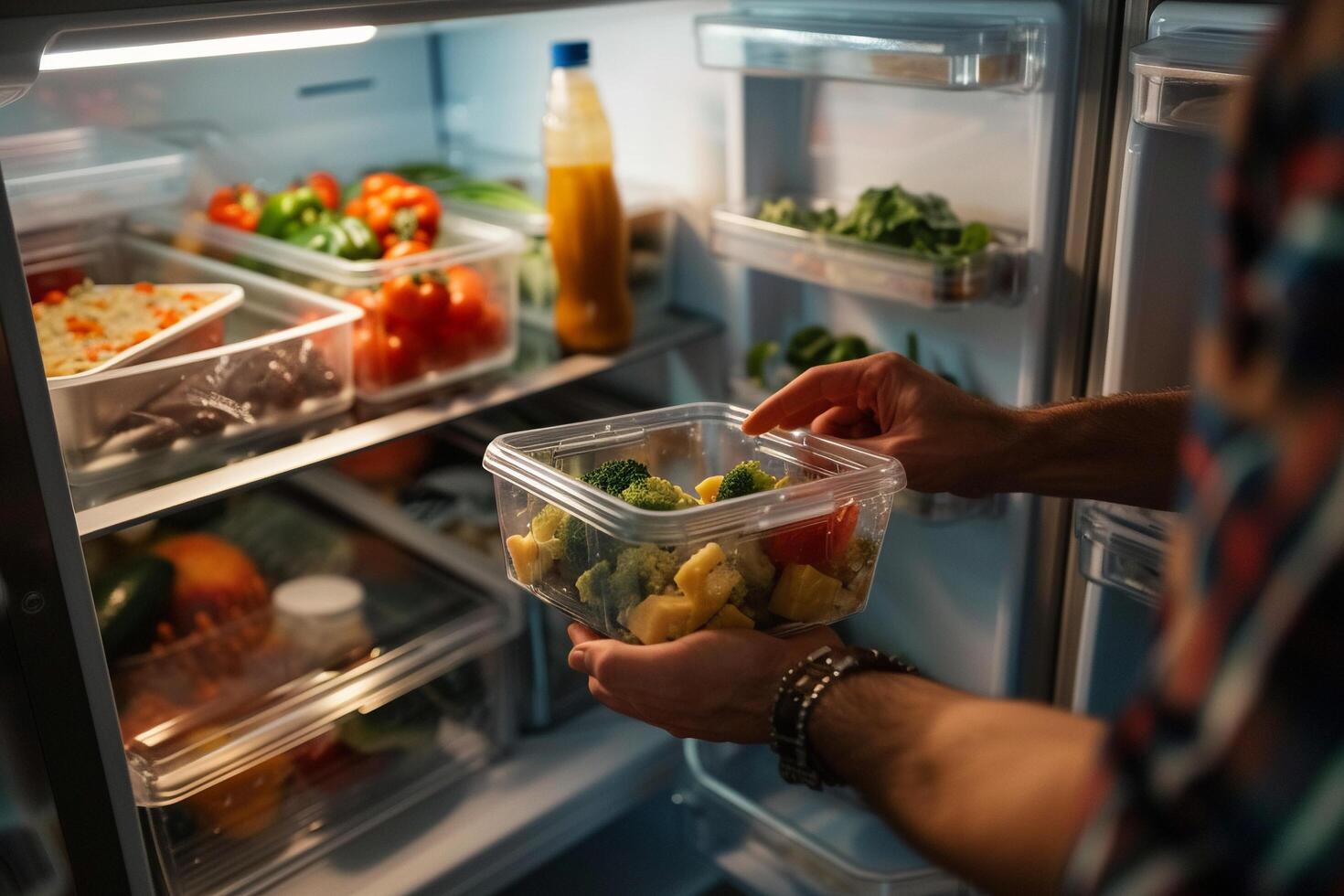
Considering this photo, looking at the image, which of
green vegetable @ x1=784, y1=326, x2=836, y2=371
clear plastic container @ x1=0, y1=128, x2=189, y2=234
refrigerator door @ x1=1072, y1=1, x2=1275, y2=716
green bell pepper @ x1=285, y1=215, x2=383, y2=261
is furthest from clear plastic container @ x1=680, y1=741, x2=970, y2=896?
clear plastic container @ x1=0, y1=128, x2=189, y2=234

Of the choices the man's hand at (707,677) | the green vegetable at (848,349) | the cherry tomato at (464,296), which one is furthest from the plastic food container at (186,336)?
the green vegetable at (848,349)

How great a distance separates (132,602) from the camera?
1.28 m

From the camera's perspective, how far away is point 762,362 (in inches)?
58.3

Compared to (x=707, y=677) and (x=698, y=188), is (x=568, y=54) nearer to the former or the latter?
(x=698, y=188)

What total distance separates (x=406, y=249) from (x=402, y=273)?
0.21ft

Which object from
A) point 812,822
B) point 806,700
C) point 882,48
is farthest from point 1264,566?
point 812,822

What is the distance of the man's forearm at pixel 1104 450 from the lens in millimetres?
1024

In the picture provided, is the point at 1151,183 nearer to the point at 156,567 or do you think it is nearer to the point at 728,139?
the point at 728,139

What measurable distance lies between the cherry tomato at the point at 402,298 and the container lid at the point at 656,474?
0.38 metres

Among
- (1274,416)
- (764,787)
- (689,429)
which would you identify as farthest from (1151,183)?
(764,787)

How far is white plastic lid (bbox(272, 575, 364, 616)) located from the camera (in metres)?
1.39

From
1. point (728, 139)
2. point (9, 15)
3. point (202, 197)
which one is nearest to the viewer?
point (9, 15)

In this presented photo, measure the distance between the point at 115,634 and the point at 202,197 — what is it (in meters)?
0.62

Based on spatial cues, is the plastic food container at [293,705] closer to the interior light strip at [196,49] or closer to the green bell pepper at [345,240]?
the green bell pepper at [345,240]
